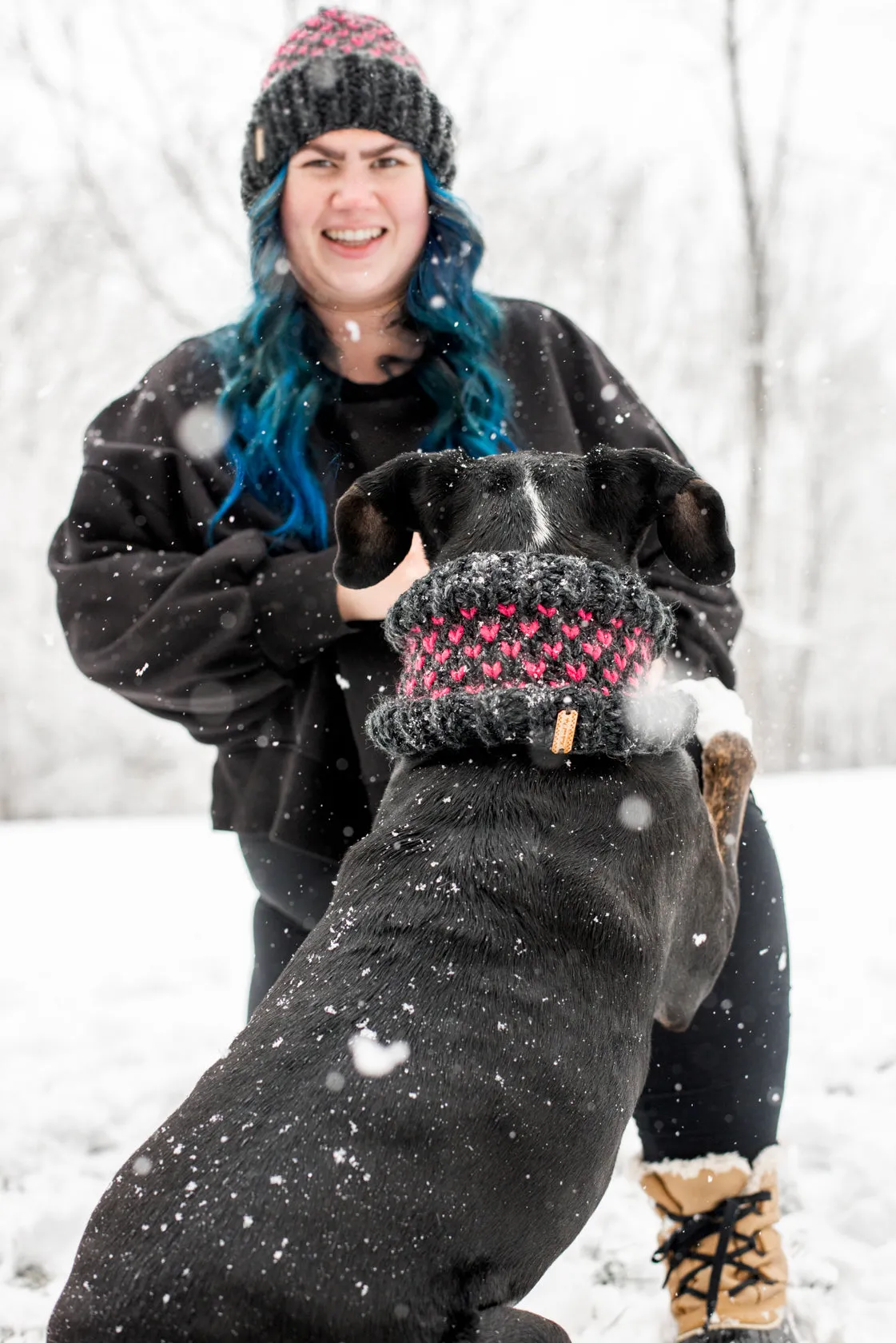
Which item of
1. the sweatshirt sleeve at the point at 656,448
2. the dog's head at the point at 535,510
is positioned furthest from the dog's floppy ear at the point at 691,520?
the sweatshirt sleeve at the point at 656,448

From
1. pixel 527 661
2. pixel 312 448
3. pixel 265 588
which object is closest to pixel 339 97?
pixel 312 448

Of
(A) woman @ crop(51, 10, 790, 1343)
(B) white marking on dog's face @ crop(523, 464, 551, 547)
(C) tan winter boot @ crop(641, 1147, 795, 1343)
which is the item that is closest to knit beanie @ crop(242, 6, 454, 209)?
(A) woman @ crop(51, 10, 790, 1343)

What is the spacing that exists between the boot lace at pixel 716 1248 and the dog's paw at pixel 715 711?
2.96 feet

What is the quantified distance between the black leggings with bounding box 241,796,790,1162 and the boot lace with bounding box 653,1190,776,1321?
0.33ft

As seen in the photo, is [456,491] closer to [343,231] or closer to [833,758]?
[343,231]

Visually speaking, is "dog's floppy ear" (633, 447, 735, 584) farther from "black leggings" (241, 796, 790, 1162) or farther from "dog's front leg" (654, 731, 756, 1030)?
"black leggings" (241, 796, 790, 1162)

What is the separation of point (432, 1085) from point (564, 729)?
0.55 m

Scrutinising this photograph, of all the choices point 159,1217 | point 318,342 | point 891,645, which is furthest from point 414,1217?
point 891,645

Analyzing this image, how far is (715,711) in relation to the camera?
231cm

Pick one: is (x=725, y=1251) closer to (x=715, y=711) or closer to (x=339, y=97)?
(x=715, y=711)

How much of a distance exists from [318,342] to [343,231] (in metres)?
0.26

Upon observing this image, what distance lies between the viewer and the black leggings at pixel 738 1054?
7.07 feet

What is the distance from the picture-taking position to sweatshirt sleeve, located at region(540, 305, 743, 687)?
7.98ft

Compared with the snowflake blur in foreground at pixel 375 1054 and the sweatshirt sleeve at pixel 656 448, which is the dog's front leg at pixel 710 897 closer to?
the sweatshirt sleeve at pixel 656 448
